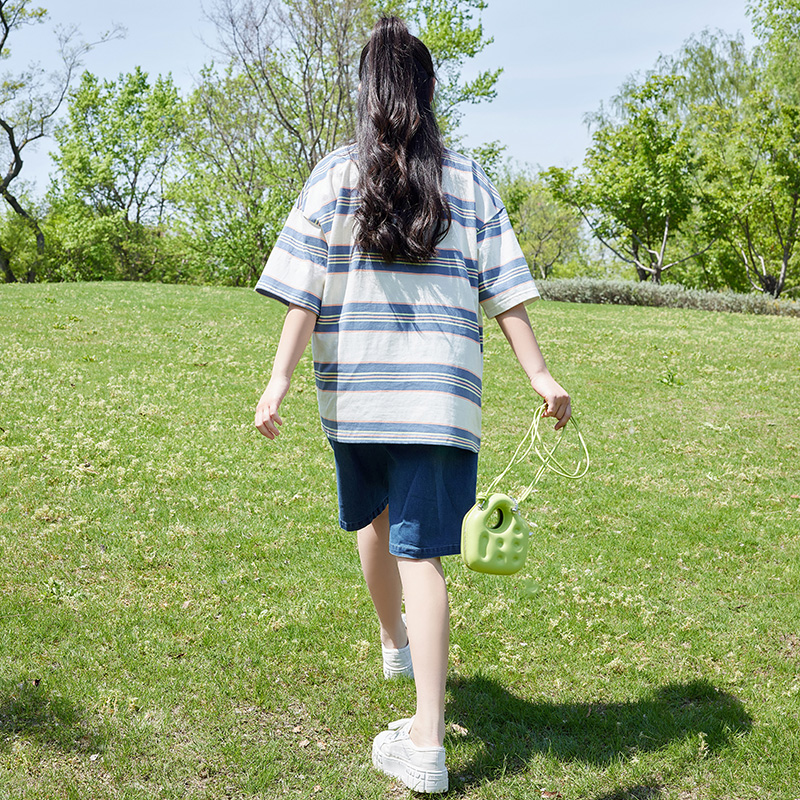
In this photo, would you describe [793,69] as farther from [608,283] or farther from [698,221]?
[608,283]

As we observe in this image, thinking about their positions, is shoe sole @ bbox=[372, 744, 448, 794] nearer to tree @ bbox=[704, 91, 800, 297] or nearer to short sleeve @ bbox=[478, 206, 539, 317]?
short sleeve @ bbox=[478, 206, 539, 317]

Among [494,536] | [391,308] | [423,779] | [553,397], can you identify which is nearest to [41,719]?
[423,779]

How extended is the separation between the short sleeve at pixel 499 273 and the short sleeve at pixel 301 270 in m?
0.53

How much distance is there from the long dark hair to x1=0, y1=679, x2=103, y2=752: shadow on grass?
6.41ft

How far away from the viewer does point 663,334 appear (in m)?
15.1

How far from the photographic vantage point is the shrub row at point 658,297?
909 inches

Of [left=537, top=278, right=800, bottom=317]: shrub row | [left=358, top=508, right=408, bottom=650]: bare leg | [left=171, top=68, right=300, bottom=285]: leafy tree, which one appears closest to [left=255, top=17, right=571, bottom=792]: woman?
[left=358, top=508, right=408, bottom=650]: bare leg

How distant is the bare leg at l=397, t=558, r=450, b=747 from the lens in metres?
2.54

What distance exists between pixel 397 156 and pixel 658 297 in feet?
74.4

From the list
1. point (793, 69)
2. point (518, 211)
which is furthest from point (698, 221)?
point (518, 211)

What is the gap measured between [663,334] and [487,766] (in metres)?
13.4

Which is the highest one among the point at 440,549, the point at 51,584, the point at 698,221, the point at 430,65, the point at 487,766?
the point at 698,221

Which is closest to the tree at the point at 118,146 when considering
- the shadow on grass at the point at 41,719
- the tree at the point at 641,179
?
the tree at the point at 641,179

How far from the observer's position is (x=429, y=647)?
2.54 metres
